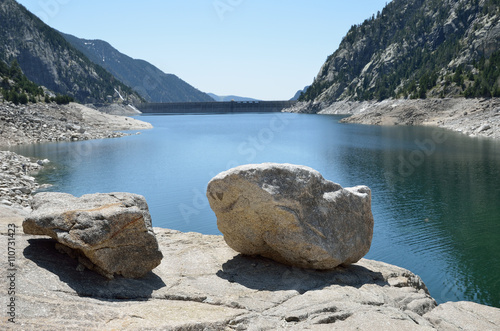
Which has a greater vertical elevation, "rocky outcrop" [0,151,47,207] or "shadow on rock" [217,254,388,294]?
"shadow on rock" [217,254,388,294]

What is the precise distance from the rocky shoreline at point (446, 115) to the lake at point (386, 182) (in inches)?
509

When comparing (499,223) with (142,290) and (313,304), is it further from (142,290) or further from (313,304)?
(142,290)

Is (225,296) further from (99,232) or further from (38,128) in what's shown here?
(38,128)

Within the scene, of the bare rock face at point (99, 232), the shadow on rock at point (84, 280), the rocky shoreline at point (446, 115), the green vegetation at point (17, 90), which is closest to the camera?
the shadow on rock at point (84, 280)

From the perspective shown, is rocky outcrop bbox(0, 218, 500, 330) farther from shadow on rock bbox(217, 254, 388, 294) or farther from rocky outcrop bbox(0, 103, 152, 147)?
rocky outcrop bbox(0, 103, 152, 147)

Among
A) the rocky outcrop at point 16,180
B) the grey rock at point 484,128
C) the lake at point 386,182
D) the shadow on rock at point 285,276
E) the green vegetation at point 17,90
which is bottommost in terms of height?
the lake at point 386,182

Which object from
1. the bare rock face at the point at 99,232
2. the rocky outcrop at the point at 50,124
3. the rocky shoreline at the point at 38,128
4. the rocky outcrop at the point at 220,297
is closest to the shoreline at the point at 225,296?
the rocky outcrop at the point at 220,297

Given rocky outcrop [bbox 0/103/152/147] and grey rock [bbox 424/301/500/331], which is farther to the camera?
rocky outcrop [bbox 0/103/152/147]

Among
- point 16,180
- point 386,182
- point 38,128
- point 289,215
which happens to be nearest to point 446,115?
point 386,182

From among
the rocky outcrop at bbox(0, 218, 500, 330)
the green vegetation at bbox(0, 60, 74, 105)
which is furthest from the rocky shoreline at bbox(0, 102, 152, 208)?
the rocky outcrop at bbox(0, 218, 500, 330)

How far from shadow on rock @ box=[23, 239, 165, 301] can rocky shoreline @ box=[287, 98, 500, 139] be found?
76897mm

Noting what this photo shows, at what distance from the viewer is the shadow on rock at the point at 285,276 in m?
11.9

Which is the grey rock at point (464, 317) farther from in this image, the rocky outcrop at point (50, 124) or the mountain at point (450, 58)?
the mountain at point (450, 58)

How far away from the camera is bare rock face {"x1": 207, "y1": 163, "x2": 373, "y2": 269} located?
1261 cm
